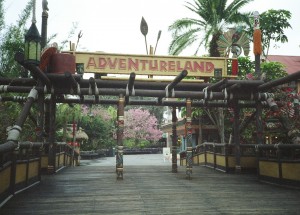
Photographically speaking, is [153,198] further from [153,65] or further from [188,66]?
[188,66]

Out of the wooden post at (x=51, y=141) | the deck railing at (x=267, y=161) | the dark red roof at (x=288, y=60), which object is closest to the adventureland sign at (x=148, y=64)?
the wooden post at (x=51, y=141)

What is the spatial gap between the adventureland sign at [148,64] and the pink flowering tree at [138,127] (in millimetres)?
37274

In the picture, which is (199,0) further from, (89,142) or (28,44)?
(89,142)

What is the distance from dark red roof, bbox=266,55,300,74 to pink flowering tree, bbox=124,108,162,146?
76.7ft

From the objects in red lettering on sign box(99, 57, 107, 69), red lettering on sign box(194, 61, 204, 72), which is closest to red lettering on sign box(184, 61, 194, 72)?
red lettering on sign box(194, 61, 204, 72)

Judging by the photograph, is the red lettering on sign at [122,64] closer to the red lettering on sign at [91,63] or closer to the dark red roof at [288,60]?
the red lettering on sign at [91,63]

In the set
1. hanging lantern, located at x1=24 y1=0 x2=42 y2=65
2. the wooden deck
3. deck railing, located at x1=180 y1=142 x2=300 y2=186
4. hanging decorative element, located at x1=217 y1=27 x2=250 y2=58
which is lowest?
the wooden deck

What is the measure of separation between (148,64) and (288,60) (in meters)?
22.3

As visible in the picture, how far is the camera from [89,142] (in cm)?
3550

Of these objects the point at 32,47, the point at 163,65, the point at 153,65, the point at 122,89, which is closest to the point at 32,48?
the point at 32,47

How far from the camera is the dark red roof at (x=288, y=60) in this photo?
1022 inches

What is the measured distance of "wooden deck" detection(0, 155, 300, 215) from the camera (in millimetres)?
5336

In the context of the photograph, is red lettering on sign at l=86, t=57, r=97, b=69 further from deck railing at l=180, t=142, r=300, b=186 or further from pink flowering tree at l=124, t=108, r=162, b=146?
pink flowering tree at l=124, t=108, r=162, b=146

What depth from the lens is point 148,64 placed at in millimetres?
9648
